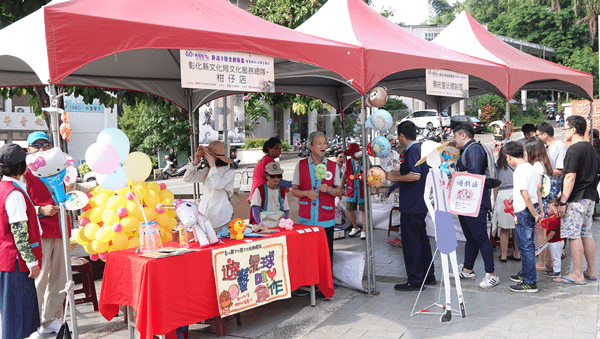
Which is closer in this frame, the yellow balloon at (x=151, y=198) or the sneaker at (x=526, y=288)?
the yellow balloon at (x=151, y=198)

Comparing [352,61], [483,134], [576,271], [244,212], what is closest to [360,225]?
[244,212]

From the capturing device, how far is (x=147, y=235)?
150 inches

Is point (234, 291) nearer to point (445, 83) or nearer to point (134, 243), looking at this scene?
point (134, 243)

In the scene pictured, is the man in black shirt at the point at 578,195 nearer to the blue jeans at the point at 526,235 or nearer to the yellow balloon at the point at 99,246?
the blue jeans at the point at 526,235

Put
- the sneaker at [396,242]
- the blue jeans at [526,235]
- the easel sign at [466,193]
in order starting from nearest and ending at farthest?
the easel sign at [466,193]
the blue jeans at [526,235]
the sneaker at [396,242]

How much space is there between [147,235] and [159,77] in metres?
3.42

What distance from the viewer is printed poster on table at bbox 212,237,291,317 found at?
3881 mm

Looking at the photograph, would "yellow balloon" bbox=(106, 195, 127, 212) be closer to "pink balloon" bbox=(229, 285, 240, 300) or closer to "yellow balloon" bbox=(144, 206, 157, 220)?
"yellow balloon" bbox=(144, 206, 157, 220)

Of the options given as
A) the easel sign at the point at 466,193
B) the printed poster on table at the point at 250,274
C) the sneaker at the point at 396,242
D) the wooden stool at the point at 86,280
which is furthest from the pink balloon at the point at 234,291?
the sneaker at the point at 396,242

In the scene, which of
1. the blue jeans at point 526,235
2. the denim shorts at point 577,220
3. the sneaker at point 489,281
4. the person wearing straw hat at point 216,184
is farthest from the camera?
the sneaker at point 489,281

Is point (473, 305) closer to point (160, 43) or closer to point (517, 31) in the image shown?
point (160, 43)

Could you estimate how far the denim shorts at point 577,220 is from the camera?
17.2 feet

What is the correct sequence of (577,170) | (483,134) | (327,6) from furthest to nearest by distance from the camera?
(483,134)
(327,6)
(577,170)

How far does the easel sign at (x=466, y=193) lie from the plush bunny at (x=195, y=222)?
8.09ft
